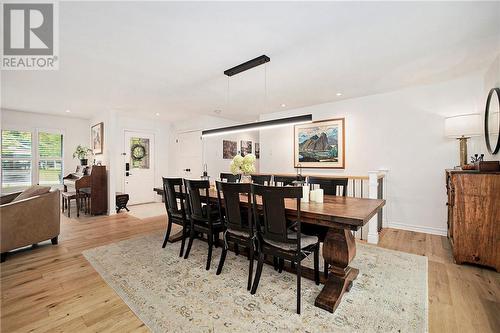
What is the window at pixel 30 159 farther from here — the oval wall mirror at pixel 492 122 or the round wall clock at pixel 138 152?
the oval wall mirror at pixel 492 122

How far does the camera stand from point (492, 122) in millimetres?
2844

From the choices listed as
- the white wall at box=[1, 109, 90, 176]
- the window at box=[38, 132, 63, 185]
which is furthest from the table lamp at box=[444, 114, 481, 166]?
the window at box=[38, 132, 63, 185]

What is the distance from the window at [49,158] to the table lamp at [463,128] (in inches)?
339

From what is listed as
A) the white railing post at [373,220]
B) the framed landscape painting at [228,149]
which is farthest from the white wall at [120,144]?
the white railing post at [373,220]

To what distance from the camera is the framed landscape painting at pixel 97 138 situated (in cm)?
561

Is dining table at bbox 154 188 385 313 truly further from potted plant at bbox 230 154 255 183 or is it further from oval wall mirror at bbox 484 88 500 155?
oval wall mirror at bbox 484 88 500 155

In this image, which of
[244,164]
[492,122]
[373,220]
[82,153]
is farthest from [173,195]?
[82,153]

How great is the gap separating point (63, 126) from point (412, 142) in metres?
8.36

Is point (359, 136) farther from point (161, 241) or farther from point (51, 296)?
point (51, 296)

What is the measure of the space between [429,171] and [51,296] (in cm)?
521

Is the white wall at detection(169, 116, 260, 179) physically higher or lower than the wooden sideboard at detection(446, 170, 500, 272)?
higher

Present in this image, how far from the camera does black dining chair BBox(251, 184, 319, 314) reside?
6.03ft

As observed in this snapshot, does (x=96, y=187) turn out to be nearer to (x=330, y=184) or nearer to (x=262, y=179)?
(x=262, y=179)

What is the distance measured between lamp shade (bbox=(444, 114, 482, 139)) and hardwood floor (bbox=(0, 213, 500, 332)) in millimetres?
1582
